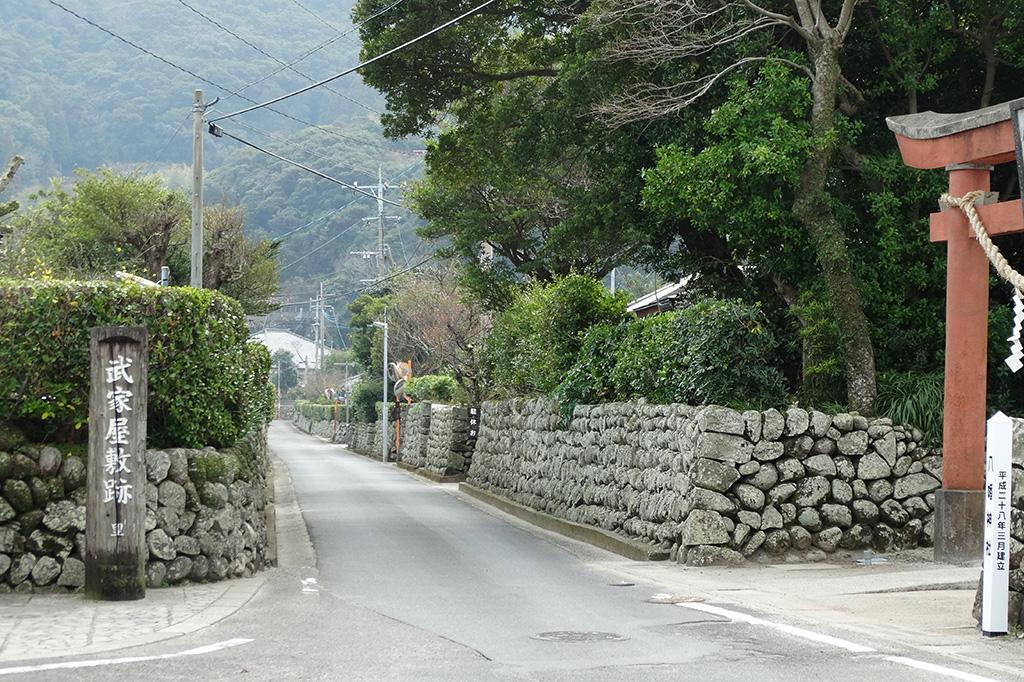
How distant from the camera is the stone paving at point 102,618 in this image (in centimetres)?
967

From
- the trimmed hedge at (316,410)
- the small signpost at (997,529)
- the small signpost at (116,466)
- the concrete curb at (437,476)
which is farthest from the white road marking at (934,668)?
the trimmed hedge at (316,410)

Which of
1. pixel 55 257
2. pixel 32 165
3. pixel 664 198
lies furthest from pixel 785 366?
pixel 32 165

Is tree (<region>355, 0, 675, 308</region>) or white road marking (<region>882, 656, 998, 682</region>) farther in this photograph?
tree (<region>355, 0, 675, 308</region>)

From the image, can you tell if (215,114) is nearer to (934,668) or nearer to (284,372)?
(284,372)

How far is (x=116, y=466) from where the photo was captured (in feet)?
39.4

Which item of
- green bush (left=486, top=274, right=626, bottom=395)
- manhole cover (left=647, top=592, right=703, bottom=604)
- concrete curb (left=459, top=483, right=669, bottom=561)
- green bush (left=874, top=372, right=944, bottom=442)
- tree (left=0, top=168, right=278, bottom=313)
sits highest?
tree (left=0, top=168, right=278, bottom=313)

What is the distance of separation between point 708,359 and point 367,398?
53.5m

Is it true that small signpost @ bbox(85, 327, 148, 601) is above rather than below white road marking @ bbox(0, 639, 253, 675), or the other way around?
above

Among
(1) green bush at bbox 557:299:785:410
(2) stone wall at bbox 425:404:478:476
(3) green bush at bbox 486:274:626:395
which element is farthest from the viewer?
(2) stone wall at bbox 425:404:478:476

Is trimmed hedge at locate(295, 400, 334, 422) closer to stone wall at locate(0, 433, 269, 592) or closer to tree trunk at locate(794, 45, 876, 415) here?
tree trunk at locate(794, 45, 876, 415)

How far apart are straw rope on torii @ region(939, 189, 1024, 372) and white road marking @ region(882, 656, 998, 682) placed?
15.3ft

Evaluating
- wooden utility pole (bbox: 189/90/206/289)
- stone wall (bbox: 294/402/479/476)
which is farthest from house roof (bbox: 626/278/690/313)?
wooden utility pole (bbox: 189/90/206/289)

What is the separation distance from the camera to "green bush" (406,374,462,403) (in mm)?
51500

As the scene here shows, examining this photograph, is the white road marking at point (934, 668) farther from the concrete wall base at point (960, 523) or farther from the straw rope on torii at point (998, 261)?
the concrete wall base at point (960, 523)
